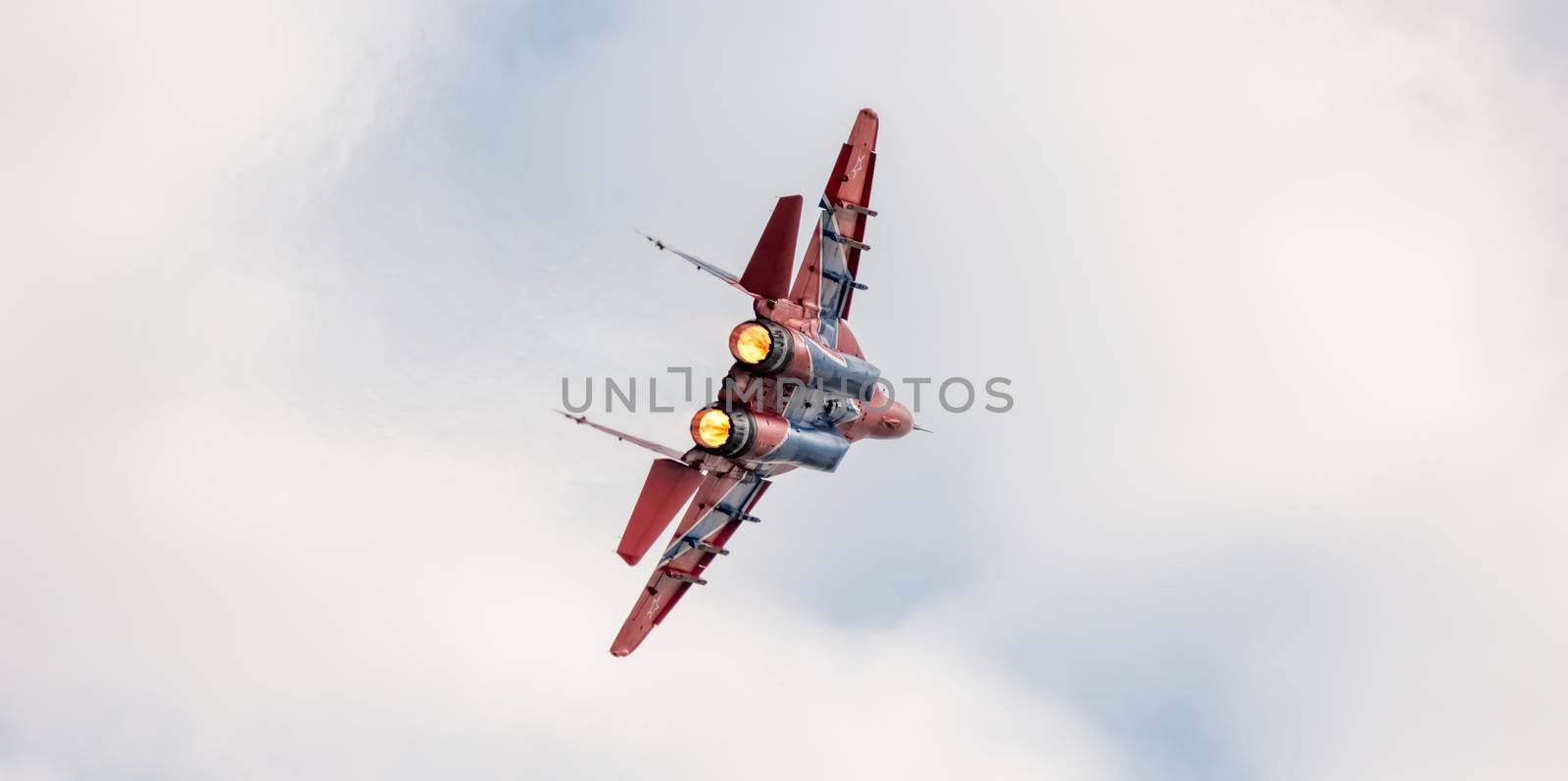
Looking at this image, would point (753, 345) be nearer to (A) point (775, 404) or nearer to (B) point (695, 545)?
(A) point (775, 404)

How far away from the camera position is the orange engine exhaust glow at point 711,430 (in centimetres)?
3766

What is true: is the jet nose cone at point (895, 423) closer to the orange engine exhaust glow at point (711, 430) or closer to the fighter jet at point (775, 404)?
the fighter jet at point (775, 404)

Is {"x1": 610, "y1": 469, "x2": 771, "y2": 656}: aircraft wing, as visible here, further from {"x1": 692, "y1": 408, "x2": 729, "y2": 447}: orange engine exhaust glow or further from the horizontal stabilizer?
{"x1": 692, "y1": 408, "x2": 729, "y2": 447}: orange engine exhaust glow

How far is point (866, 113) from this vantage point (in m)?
42.2

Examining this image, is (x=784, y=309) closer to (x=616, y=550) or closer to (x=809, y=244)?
(x=809, y=244)

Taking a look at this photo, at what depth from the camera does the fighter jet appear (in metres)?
38.1

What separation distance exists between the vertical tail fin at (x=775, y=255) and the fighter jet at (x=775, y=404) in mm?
17

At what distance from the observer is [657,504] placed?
126 feet

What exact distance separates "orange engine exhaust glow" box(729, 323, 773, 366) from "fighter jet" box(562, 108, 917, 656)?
2 cm

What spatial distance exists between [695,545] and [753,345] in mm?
5784

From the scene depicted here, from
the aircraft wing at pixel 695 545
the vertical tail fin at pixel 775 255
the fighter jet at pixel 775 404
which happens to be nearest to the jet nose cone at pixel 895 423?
the fighter jet at pixel 775 404

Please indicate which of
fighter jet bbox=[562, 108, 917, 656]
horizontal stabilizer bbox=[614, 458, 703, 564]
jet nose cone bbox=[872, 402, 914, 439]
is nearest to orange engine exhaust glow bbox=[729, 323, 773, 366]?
fighter jet bbox=[562, 108, 917, 656]

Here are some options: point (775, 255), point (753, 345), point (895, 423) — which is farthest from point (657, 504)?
point (895, 423)

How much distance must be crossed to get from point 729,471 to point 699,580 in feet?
9.80
